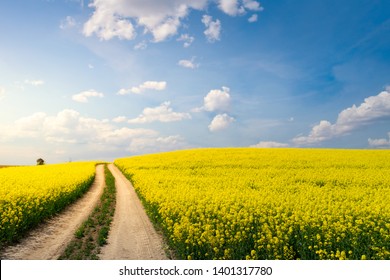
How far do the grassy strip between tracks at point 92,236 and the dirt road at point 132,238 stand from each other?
28cm

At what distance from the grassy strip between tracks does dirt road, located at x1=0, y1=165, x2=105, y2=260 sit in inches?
13.4

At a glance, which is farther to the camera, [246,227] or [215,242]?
[246,227]

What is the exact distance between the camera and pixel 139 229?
1516 centimetres

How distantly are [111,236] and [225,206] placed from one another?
503cm

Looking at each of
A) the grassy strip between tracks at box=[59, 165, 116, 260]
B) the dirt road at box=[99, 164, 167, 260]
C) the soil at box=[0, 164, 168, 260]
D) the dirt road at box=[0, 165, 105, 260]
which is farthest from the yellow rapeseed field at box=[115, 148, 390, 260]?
the dirt road at box=[0, 165, 105, 260]

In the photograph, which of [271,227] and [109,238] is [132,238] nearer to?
[109,238]

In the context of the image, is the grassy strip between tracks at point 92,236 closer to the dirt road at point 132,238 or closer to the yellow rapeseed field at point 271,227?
the dirt road at point 132,238

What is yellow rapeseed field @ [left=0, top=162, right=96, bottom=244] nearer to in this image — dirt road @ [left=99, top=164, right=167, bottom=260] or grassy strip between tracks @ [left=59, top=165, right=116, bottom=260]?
grassy strip between tracks @ [left=59, top=165, right=116, bottom=260]

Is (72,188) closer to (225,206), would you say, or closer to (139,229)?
(139,229)

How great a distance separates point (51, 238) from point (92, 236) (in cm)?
178

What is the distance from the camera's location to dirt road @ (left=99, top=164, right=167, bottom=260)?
469 inches

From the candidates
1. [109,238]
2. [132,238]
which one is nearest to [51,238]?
[109,238]

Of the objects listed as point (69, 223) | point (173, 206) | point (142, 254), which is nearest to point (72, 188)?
point (69, 223)
